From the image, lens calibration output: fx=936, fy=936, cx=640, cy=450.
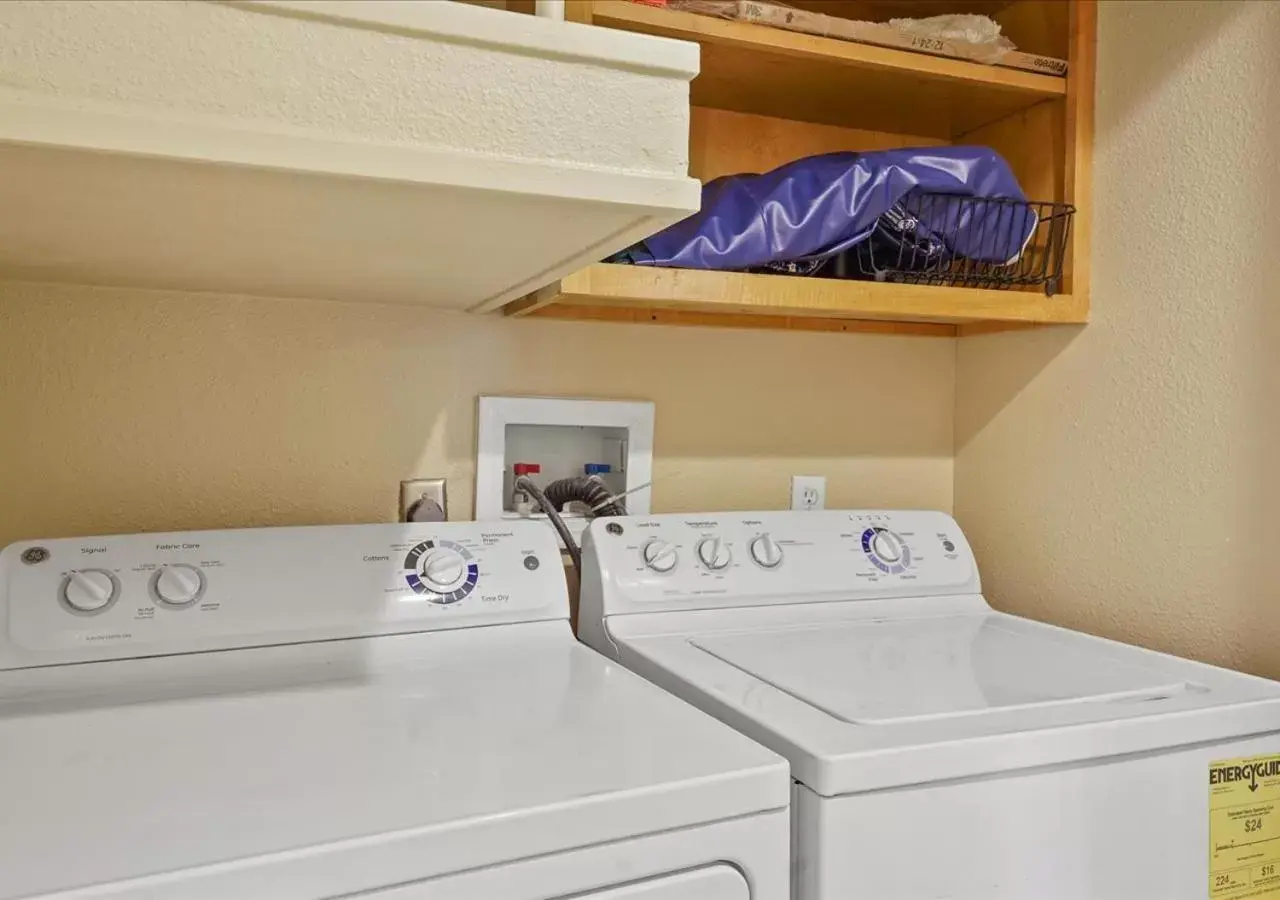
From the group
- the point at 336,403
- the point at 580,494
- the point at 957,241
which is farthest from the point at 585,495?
the point at 957,241

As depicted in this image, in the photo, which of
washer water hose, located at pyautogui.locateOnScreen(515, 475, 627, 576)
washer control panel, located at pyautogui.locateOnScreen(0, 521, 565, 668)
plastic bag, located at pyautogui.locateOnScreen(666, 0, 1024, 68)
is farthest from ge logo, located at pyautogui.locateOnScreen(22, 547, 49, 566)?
plastic bag, located at pyautogui.locateOnScreen(666, 0, 1024, 68)

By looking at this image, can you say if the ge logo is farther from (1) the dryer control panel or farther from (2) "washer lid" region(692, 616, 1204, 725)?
(2) "washer lid" region(692, 616, 1204, 725)

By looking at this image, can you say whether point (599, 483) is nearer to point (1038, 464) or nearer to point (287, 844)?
point (1038, 464)

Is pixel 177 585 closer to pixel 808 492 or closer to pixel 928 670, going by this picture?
pixel 928 670

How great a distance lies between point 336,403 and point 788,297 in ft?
1.96

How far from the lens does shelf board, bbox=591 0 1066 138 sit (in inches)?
44.5

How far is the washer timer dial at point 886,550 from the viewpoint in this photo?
1.26m

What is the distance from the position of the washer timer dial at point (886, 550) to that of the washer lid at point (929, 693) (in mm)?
84

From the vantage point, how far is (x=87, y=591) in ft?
3.08

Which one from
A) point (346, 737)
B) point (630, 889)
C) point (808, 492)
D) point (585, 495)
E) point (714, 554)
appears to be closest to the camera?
point (630, 889)

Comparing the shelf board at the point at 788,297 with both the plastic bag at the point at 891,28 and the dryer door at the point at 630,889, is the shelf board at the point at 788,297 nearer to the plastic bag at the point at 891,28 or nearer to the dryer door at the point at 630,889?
the plastic bag at the point at 891,28

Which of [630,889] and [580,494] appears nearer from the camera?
[630,889]

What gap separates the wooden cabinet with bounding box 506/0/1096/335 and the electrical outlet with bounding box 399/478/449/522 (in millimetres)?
259

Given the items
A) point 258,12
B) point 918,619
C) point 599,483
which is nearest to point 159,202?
point 258,12
